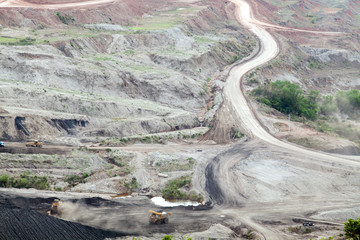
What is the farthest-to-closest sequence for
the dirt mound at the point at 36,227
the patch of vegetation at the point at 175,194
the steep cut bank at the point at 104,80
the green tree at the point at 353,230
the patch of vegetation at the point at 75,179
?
the steep cut bank at the point at 104,80 < the patch of vegetation at the point at 175,194 < the patch of vegetation at the point at 75,179 < the dirt mound at the point at 36,227 < the green tree at the point at 353,230

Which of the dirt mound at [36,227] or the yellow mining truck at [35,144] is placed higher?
the yellow mining truck at [35,144]

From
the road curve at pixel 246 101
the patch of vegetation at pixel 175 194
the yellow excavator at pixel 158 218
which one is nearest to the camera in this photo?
the yellow excavator at pixel 158 218

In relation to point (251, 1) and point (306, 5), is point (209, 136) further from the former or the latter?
point (306, 5)

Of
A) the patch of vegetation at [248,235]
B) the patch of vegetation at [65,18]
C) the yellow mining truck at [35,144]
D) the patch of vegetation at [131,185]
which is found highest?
the patch of vegetation at [65,18]

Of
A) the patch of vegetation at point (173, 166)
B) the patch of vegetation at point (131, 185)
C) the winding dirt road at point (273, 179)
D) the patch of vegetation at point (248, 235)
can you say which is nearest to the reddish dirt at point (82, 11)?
the winding dirt road at point (273, 179)

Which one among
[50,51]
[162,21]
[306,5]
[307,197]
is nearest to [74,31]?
[50,51]

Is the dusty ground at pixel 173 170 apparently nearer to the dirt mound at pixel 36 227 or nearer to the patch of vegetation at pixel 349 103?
the dirt mound at pixel 36 227

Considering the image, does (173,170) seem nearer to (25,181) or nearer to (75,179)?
(75,179)
